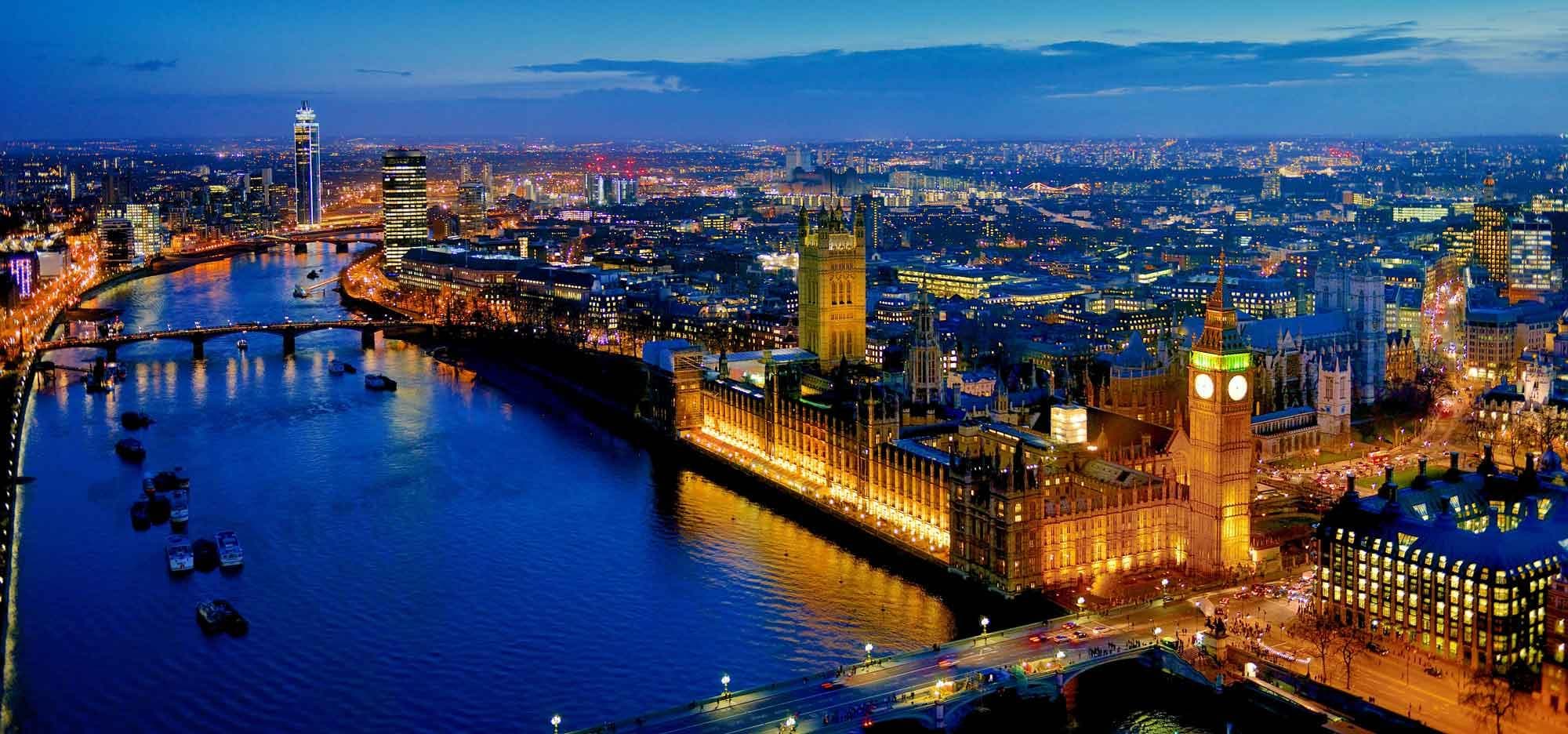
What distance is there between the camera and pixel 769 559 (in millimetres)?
47375

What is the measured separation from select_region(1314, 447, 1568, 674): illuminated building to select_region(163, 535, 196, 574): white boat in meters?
33.3

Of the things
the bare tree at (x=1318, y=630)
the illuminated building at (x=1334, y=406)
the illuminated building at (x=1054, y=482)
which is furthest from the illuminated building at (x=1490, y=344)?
the bare tree at (x=1318, y=630)

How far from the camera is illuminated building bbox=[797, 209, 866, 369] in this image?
70688 mm

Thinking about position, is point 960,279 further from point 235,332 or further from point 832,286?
point 235,332

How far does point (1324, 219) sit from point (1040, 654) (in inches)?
5922

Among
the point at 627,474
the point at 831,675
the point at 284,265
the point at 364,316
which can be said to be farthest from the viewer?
Result: the point at 284,265

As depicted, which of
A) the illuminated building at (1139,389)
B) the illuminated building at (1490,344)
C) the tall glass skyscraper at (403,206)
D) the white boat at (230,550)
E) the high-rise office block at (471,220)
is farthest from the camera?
the high-rise office block at (471,220)

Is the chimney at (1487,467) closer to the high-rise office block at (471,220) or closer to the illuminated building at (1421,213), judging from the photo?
the illuminated building at (1421,213)

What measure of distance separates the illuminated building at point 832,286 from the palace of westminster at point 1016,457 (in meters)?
4.98

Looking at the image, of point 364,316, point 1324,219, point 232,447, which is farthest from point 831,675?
point 1324,219

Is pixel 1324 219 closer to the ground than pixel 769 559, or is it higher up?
higher up

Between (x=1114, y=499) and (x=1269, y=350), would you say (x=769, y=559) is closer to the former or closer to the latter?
(x=1114, y=499)

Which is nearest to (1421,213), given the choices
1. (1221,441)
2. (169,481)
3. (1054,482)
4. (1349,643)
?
(1221,441)

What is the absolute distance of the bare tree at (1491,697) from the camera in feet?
105
